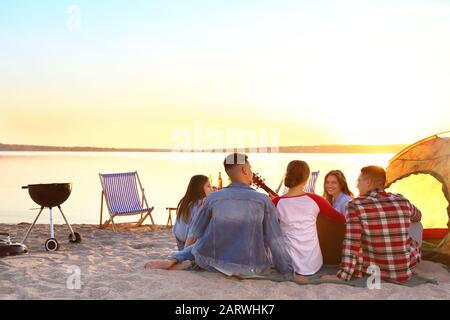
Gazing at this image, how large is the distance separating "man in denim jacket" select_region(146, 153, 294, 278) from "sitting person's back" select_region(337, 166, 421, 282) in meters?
0.56

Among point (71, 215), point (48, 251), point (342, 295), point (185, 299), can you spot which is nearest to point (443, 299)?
point (342, 295)

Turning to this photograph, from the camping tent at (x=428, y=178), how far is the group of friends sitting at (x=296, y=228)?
3.74ft

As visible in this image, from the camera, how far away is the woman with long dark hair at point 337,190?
5598 millimetres

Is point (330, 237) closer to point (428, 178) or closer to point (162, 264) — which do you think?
point (162, 264)

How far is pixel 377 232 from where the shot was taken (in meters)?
4.68

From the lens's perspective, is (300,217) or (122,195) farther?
(122,195)

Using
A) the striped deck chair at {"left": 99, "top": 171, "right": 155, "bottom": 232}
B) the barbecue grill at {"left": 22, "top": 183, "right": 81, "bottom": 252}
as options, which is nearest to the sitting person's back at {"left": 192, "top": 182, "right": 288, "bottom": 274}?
the barbecue grill at {"left": 22, "top": 183, "right": 81, "bottom": 252}

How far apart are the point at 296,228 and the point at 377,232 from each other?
663mm

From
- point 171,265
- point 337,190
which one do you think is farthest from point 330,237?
point 171,265

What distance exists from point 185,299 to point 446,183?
307 centimetres

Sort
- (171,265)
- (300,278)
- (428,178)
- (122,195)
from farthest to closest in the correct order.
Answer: (122,195) → (428,178) → (171,265) → (300,278)

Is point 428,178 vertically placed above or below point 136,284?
above

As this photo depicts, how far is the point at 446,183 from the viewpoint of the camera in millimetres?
5789

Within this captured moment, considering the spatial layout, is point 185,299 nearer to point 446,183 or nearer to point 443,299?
point 443,299
